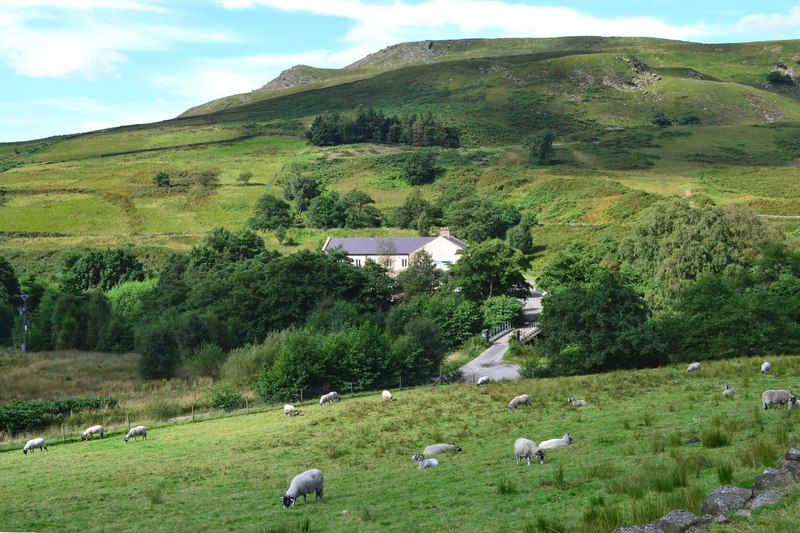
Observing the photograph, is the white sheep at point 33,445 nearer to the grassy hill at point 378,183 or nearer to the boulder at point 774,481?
the boulder at point 774,481

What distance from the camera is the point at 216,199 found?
149625mm

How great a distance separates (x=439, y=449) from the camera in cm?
2434

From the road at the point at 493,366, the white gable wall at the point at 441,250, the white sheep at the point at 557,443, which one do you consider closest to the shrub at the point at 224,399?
the road at the point at 493,366

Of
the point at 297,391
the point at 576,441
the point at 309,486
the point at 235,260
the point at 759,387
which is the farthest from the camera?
the point at 235,260

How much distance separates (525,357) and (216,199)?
10094 cm

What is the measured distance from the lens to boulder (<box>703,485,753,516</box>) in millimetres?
12172

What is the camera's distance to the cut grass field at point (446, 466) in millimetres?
15398

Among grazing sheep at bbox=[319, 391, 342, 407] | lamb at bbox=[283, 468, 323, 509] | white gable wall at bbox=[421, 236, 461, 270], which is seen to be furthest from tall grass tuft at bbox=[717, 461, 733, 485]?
white gable wall at bbox=[421, 236, 461, 270]

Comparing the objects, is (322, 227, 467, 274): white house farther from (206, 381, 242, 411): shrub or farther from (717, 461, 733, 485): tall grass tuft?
(717, 461, 733, 485): tall grass tuft

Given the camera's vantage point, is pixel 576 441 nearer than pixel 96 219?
Yes

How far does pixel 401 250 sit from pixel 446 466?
82300 mm

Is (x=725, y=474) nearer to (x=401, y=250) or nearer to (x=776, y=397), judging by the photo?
(x=776, y=397)

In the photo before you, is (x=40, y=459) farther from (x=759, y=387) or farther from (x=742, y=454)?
(x=759, y=387)

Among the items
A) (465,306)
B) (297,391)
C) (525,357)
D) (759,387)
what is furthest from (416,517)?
(465,306)
